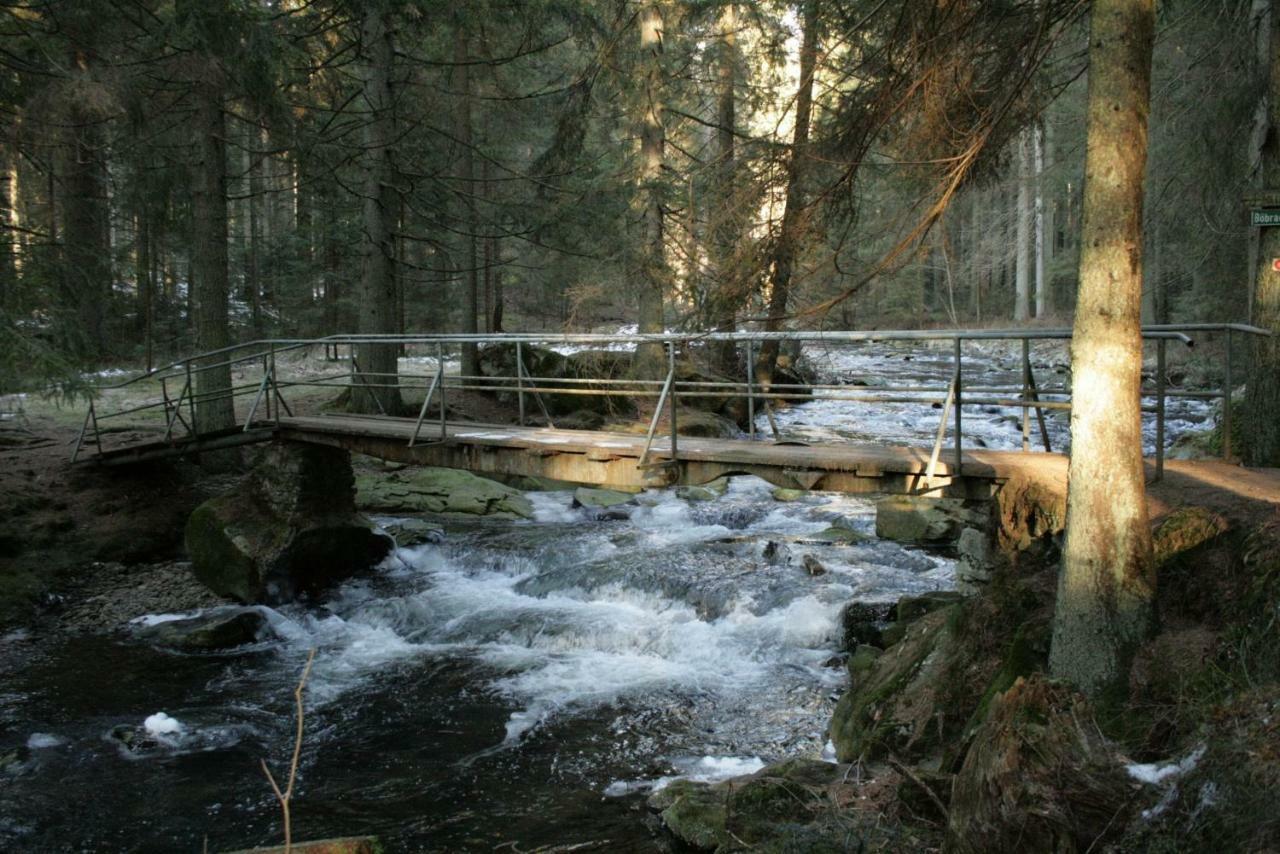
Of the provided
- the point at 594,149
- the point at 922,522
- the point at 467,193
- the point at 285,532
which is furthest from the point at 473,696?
the point at 594,149

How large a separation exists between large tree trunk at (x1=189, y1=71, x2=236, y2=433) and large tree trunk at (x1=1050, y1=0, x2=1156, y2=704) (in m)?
12.1

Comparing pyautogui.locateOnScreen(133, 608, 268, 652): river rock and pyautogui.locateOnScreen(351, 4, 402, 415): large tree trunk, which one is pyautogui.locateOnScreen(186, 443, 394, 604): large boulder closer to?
pyautogui.locateOnScreen(133, 608, 268, 652): river rock

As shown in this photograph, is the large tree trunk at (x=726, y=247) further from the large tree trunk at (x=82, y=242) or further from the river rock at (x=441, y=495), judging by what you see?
the river rock at (x=441, y=495)

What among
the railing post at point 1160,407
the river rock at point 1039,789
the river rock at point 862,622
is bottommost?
the river rock at point 862,622

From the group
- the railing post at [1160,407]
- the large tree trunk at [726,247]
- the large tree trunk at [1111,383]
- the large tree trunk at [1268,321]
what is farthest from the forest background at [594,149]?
the railing post at [1160,407]

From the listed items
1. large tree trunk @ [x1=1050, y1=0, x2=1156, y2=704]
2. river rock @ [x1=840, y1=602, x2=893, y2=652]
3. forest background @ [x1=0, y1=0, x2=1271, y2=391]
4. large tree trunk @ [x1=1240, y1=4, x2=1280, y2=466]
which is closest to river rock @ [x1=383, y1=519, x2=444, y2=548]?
forest background @ [x1=0, y1=0, x2=1271, y2=391]

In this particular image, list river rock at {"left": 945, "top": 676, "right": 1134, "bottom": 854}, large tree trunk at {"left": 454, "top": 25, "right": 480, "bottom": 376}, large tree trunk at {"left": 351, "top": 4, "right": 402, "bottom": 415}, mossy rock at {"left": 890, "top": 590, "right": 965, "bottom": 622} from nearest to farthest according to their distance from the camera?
1. river rock at {"left": 945, "top": 676, "right": 1134, "bottom": 854}
2. mossy rock at {"left": 890, "top": 590, "right": 965, "bottom": 622}
3. large tree trunk at {"left": 351, "top": 4, "right": 402, "bottom": 415}
4. large tree trunk at {"left": 454, "top": 25, "right": 480, "bottom": 376}

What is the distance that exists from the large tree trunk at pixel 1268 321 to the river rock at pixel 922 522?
15.0ft

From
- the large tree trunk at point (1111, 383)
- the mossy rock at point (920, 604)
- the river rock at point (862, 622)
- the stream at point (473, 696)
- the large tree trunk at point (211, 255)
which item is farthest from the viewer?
the large tree trunk at point (211, 255)

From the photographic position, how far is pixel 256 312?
26.4 meters

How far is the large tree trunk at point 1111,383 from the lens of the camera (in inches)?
184

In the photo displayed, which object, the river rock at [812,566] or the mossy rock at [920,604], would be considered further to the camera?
the river rock at [812,566]

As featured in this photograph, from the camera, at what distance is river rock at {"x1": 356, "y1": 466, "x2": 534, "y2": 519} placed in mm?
15062

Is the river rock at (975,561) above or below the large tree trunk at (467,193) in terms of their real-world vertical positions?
below
